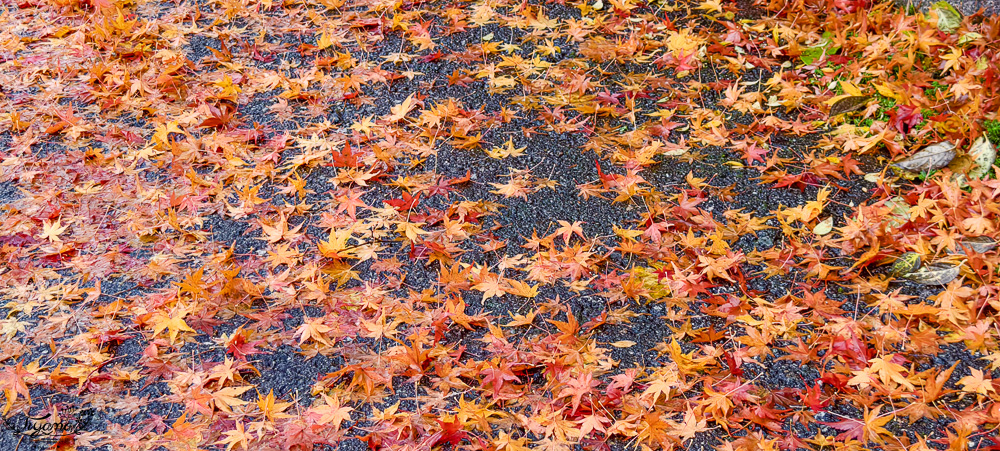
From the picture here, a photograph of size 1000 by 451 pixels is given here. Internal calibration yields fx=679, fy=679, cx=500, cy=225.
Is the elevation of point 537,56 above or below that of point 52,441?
above

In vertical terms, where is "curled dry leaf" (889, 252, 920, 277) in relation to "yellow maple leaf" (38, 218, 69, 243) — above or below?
below

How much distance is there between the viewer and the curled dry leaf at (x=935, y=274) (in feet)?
8.52

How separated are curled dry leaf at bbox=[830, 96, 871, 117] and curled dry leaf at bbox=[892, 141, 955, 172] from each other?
0.42m

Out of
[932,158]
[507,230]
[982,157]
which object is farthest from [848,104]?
[507,230]

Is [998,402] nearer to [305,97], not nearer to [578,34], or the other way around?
[578,34]

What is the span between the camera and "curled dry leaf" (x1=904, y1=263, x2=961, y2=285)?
2.60m

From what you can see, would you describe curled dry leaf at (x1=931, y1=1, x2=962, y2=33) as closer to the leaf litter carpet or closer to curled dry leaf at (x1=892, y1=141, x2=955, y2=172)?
the leaf litter carpet

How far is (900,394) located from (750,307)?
1.83 ft

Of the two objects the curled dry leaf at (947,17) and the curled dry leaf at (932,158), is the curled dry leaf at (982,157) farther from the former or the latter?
the curled dry leaf at (947,17)

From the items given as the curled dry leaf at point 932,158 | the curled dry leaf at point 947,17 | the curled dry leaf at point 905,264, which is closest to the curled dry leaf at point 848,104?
the curled dry leaf at point 932,158

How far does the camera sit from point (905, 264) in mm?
2658

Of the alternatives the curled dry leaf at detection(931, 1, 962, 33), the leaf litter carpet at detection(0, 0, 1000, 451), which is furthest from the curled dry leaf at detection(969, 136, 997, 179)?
the curled dry leaf at detection(931, 1, 962, 33)

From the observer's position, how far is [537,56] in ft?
13.0

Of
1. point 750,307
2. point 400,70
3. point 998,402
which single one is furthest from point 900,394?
point 400,70
